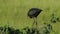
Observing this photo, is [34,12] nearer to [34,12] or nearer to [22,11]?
[34,12]

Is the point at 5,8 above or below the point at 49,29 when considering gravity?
above

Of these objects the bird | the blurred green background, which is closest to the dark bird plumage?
the bird

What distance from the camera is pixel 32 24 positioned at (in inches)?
105

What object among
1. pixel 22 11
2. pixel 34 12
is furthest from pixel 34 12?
pixel 22 11

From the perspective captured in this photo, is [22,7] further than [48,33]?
Yes

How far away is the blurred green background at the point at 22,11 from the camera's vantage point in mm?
2654

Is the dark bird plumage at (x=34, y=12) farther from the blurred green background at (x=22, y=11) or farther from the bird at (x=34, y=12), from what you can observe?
the blurred green background at (x=22, y=11)

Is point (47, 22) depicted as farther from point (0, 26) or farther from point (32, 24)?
point (0, 26)

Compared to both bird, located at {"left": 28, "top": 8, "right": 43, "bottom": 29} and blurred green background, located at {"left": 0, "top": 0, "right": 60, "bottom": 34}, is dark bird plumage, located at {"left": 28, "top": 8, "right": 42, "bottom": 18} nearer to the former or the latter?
bird, located at {"left": 28, "top": 8, "right": 43, "bottom": 29}

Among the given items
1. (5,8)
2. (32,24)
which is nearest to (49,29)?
(32,24)

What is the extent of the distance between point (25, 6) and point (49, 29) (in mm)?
380

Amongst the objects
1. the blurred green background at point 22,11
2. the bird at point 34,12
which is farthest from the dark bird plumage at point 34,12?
the blurred green background at point 22,11

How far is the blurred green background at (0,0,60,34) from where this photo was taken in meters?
2.65

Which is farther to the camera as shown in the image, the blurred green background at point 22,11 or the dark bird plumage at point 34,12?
the blurred green background at point 22,11
